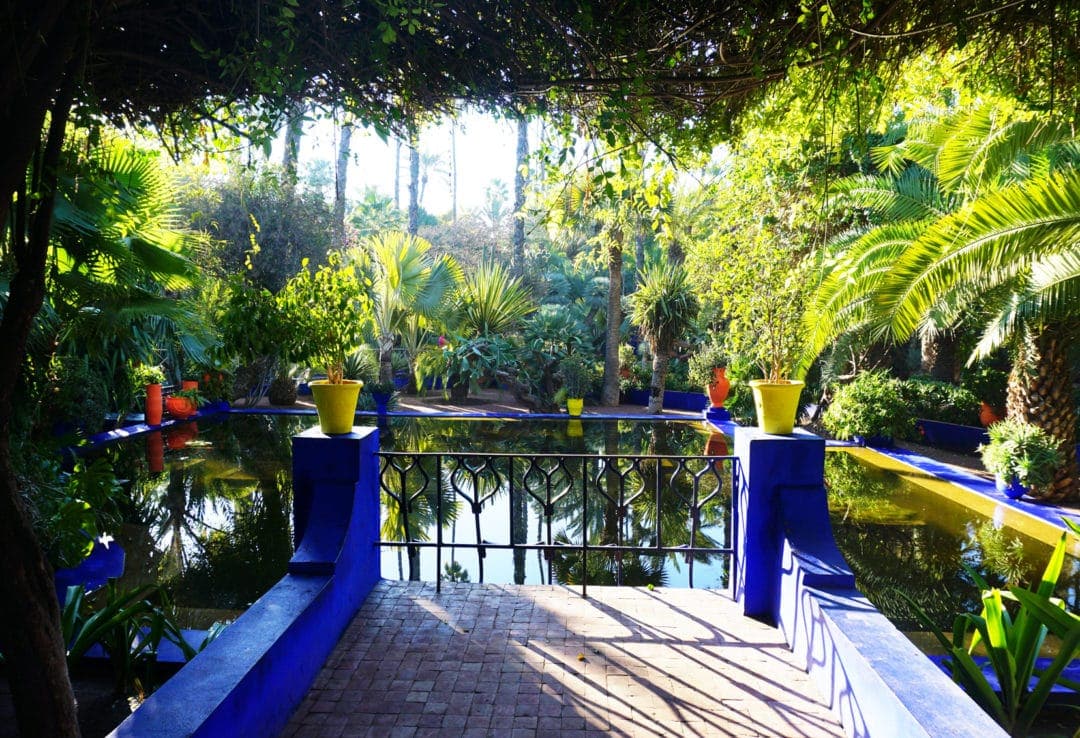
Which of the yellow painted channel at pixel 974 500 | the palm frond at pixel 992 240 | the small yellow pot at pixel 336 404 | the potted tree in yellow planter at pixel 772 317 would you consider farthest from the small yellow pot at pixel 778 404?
the yellow painted channel at pixel 974 500

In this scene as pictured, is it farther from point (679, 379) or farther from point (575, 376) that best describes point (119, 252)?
point (679, 379)

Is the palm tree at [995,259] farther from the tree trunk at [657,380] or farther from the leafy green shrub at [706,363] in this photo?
the tree trunk at [657,380]

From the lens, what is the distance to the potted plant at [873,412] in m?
11.7

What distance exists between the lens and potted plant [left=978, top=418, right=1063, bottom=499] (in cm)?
817

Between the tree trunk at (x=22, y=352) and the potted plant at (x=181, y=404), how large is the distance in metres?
13.4

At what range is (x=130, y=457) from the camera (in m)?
10.4

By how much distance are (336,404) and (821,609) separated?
2688mm

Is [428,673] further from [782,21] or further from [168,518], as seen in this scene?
[168,518]

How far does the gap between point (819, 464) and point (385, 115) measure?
2.79 m

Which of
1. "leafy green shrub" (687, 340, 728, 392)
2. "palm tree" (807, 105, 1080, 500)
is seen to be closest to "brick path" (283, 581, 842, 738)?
"palm tree" (807, 105, 1080, 500)

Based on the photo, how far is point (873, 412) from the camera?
38.3ft

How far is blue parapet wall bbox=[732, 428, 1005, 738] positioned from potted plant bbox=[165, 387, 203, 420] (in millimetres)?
12882

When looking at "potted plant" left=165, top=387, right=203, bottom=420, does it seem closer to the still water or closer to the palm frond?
the still water

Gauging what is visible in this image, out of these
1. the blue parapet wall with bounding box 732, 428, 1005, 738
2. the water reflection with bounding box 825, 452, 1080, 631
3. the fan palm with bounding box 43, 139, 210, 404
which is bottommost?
the water reflection with bounding box 825, 452, 1080, 631
